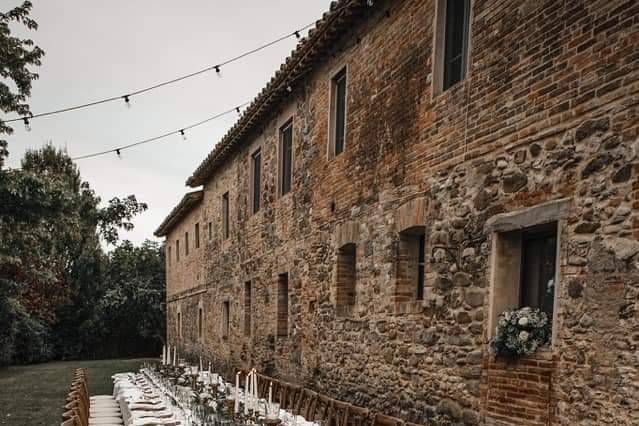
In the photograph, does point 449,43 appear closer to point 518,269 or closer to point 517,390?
point 518,269

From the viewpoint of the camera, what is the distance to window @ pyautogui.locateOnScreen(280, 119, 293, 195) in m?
11.4

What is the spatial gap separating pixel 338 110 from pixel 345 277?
2805mm

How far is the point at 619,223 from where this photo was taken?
4.00 metres

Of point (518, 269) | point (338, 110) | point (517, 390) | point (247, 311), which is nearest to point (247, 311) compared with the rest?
point (247, 311)

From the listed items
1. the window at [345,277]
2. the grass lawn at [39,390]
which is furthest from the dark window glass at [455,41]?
the grass lawn at [39,390]

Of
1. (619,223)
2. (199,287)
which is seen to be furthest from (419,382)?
(199,287)

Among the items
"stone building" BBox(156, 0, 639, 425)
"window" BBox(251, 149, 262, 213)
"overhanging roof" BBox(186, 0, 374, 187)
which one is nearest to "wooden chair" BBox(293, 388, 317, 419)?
"stone building" BBox(156, 0, 639, 425)

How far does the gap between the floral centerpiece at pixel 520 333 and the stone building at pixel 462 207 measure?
0.10 m

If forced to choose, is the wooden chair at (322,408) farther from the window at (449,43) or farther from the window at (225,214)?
the window at (225,214)

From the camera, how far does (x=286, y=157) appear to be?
1165 centimetres

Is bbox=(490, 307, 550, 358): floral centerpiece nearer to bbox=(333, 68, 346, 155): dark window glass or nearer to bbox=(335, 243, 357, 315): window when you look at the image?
bbox=(335, 243, 357, 315): window

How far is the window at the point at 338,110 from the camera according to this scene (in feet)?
29.3

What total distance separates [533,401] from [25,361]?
29.0 meters

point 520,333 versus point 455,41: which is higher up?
point 455,41
